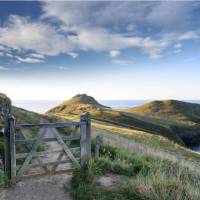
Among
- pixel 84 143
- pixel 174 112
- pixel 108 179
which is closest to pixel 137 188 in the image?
pixel 108 179

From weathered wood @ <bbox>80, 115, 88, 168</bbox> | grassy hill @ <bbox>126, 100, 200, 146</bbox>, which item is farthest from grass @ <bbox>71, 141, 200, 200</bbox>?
grassy hill @ <bbox>126, 100, 200, 146</bbox>

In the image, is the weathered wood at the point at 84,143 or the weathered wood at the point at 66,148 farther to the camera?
the weathered wood at the point at 84,143

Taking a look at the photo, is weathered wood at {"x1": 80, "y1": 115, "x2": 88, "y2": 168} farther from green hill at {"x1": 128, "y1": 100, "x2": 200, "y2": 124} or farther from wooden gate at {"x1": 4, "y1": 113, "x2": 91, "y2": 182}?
green hill at {"x1": 128, "y1": 100, "x2": 200, "y2": 124}

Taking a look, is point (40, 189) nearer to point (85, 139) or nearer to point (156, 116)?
point (85, 139)

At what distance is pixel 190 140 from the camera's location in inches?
2606

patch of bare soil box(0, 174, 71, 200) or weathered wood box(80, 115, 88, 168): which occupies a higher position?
weathered wood box(80, 115, 88, 168)

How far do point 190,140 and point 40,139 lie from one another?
6508cm

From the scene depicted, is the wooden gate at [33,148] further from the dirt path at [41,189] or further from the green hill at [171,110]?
the green hill at [171,110]

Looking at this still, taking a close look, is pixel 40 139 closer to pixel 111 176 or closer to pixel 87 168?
pixel 87 168

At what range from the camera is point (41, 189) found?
739 cm

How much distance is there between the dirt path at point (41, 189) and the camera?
22.6ft

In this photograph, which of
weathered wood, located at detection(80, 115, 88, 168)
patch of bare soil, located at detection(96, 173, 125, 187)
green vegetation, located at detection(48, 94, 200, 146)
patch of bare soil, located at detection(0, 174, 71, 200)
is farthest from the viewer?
green vegetation, located at detection(48, 94, 200, 146)

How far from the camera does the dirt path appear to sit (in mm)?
6875

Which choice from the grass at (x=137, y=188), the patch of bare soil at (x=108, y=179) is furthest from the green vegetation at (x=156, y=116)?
the grass at (x=137, y=188)
